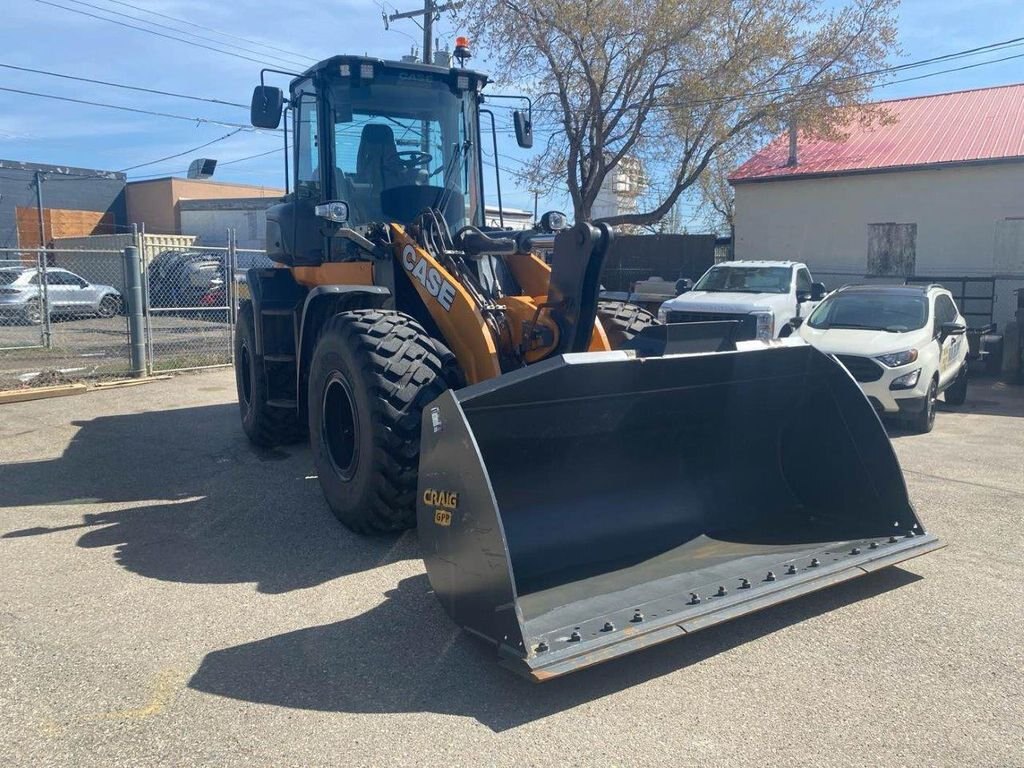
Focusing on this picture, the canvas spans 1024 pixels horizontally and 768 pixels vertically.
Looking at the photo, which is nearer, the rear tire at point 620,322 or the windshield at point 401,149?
the rear tire at point 620,322

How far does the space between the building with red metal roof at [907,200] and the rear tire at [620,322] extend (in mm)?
12210

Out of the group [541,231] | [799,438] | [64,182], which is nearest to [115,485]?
[541,231]

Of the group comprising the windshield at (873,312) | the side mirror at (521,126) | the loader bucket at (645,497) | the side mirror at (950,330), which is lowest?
the loader bucket at (645,497)

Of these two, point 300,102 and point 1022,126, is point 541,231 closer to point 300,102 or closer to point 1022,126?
point 300,102

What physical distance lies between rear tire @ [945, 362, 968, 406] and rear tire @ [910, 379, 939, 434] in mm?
2084

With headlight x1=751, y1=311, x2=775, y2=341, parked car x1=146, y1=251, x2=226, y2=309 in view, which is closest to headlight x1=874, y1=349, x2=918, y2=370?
headlight x1=751, y1=311, x2=775, y2=341

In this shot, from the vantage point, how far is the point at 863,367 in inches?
375

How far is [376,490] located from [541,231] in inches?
94.5

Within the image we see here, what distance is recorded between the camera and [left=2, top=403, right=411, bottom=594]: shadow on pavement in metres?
5.14

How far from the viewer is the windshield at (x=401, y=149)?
6645 mm

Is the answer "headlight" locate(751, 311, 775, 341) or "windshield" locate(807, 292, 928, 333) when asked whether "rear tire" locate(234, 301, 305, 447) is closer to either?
"windshield" locate(807, 292, 928, 333)

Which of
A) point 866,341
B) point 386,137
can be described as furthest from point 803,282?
point 386,137

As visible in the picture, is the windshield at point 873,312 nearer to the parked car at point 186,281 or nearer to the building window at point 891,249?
the building window at point 891,249

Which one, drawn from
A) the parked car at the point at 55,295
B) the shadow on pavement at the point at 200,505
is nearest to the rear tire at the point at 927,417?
the shadow on pavement at the point at 200,505
